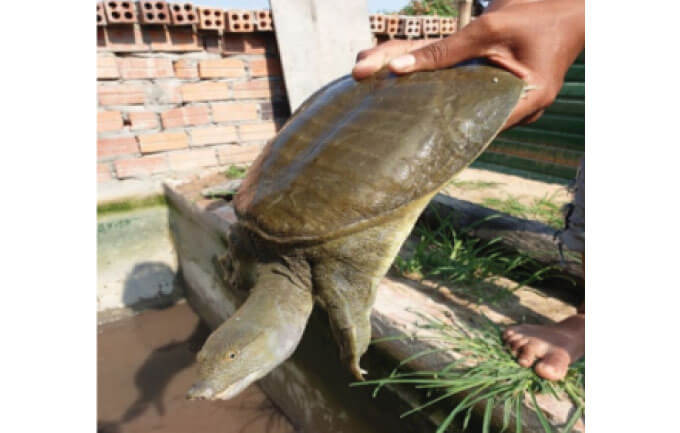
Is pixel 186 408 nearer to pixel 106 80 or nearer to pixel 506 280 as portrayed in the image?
pixel 506 280

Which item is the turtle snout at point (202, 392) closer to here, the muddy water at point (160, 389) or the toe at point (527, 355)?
the toe at point (527, 355)

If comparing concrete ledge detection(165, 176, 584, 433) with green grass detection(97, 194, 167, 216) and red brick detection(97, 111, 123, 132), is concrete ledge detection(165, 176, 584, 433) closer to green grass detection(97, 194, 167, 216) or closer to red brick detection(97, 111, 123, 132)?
green grass detection(97, 194, 167, 216)

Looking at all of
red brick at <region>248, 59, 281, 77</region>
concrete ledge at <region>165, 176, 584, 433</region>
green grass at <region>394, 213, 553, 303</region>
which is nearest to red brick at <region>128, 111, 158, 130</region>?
red brick at <region>248, 59, 281, 77</region>

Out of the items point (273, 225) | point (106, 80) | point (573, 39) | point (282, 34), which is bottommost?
point (273, 225)

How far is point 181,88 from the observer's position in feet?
11.6

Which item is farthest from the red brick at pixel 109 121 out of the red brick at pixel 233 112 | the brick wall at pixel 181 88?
the red brick at pixel 233 112

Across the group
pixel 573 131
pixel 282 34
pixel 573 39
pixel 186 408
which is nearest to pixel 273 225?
pixel 573 39

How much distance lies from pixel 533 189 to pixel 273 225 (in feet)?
10.6

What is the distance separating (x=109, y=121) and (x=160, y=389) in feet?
6.83

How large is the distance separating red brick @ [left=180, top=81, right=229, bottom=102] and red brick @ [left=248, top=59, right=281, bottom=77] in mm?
309

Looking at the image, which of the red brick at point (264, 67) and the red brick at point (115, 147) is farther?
the red brick at point (264, 67)

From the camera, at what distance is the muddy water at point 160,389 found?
2.60 metres

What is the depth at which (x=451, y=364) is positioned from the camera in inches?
57.0

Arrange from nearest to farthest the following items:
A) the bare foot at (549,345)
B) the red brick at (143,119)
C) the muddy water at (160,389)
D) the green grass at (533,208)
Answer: the bare foot at (549,345), the muddy water at (160,389), the green grass at (533,208), the red brick at (143,119)
